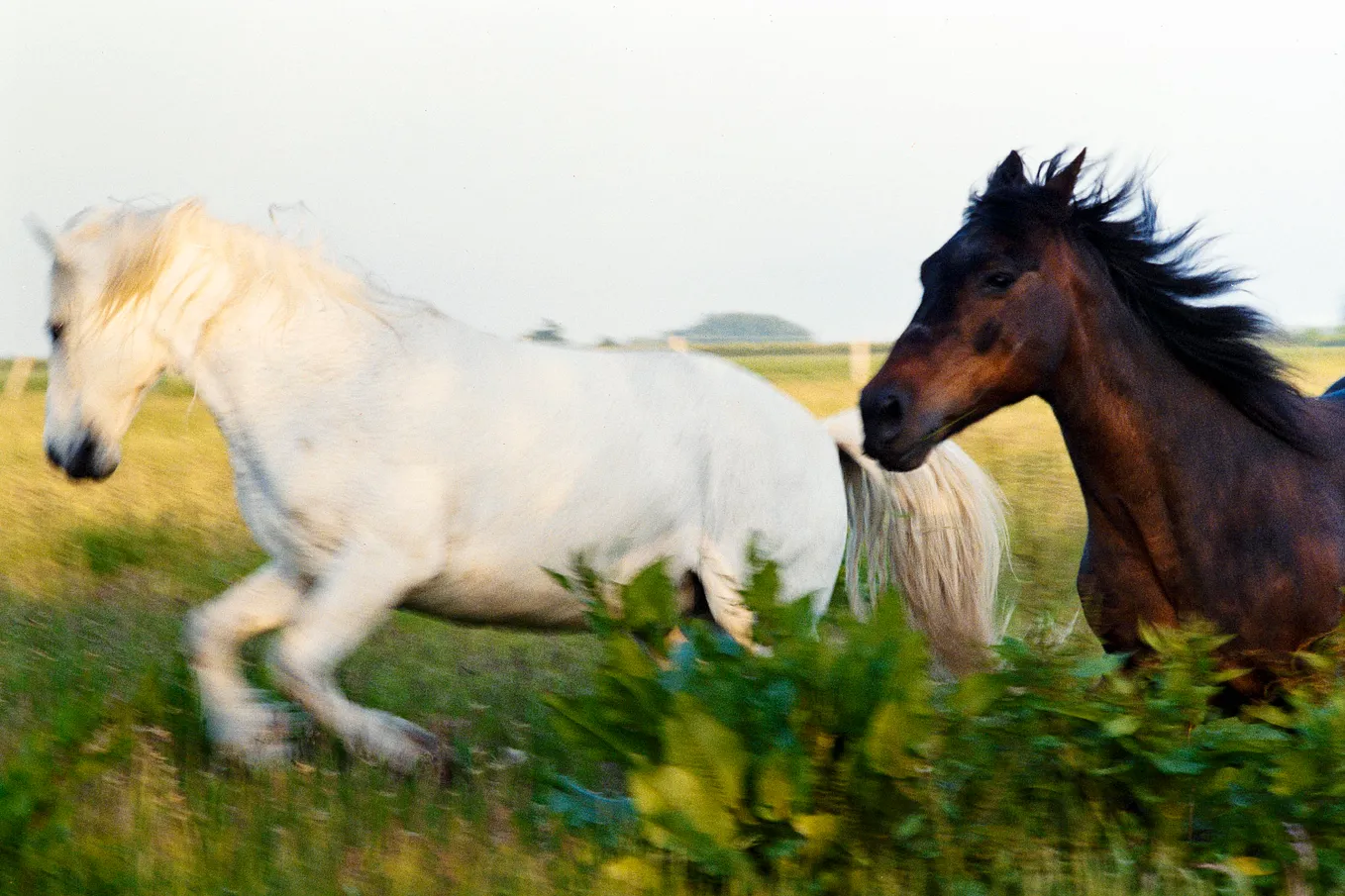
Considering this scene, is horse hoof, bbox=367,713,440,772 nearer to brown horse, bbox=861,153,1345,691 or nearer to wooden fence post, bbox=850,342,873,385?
brown horse, bbox=861,153,1345,691

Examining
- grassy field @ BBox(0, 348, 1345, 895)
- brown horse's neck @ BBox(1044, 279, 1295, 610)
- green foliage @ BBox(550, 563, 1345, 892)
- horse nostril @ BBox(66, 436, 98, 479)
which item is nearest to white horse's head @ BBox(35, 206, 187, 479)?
horse nostril @ BBox(66, 436, 98, 479)

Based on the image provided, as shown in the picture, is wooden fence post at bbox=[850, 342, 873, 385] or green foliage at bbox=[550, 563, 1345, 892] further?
wooden fence post at bbox=[850, 342, 873, 385]

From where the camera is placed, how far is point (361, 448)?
3762 mm

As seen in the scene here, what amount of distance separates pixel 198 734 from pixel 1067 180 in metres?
2.93

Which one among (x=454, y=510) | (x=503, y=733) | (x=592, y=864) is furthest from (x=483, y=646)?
(x=592, y=864)

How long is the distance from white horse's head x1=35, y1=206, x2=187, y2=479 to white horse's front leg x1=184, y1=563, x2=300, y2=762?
1.79ft

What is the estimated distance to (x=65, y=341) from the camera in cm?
383

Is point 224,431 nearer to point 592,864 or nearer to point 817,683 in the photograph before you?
point 592,864

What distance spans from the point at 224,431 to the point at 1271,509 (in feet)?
9.34

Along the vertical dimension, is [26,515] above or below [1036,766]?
below

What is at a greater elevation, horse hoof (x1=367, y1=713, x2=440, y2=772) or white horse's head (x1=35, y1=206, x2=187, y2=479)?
white horse's head (x1=35, y1=206, x2=187, y2=479)

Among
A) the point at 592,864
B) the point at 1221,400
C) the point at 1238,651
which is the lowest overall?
the point at 592,864

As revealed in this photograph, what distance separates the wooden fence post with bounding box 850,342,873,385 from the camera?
15.7m

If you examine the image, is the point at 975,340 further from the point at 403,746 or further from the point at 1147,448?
the point at 403,746
